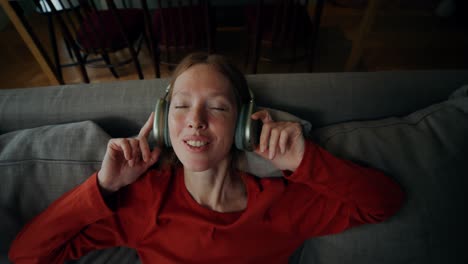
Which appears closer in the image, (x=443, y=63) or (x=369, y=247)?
(x=369, y=247)

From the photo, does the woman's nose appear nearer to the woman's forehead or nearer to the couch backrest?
the woman's forehead

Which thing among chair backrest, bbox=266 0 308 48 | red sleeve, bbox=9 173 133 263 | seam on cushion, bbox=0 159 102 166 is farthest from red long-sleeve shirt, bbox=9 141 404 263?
chair backrest, bbox=266 0 308 48

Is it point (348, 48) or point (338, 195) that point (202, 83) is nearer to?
point (338, 195)

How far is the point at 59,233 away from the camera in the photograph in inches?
30.1

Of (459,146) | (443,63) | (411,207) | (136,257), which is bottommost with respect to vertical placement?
(136,257)

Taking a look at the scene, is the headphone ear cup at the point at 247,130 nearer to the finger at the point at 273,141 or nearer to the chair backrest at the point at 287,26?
the finger at the point at 273,141

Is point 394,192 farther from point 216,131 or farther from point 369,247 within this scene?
point 216,131

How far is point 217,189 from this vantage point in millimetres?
886

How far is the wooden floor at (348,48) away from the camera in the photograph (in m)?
2.46

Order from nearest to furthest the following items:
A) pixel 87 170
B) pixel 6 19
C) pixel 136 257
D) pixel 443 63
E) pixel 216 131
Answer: pixel 216 131 → pixel 87 170 → pixel 136 257 → pixel 443 63 → pixel 6 19

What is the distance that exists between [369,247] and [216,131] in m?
0.61

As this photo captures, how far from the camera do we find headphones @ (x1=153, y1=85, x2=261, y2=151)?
710 mm

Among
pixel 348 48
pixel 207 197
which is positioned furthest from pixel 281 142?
pixel 348 48

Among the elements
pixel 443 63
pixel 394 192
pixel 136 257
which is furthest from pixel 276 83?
pixel 443 63
